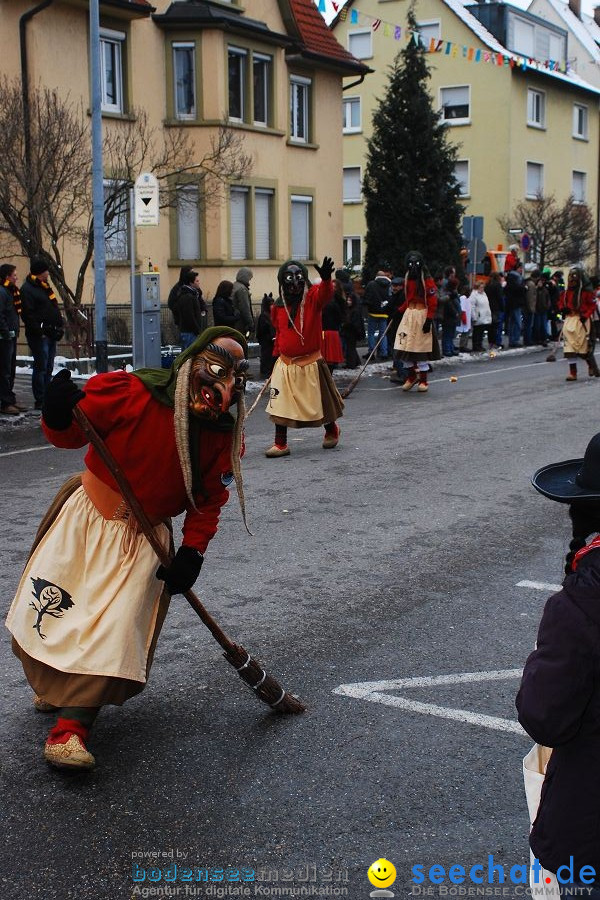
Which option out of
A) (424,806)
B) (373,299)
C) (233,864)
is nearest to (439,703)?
(424,806)

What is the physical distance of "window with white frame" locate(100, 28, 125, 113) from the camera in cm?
2131

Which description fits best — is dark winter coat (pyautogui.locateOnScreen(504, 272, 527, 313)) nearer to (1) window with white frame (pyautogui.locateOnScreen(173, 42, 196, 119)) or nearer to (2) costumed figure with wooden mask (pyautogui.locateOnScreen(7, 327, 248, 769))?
(1) window with white frame (pyautogui.locateOnScreen(173, 42, 196, 119))

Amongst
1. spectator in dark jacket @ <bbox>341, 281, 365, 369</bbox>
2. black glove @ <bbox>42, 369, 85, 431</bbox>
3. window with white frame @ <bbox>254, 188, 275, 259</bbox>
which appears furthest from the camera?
window with white frame @ <bbox>254, 188, 275, 259</bbox>

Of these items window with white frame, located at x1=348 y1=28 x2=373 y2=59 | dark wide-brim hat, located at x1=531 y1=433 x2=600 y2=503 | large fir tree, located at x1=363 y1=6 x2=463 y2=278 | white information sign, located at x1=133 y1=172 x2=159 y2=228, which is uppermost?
window with white frame, located at x1=348 y1=28 x2=373 y2=59

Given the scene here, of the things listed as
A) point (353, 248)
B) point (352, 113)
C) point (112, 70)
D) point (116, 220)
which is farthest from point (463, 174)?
point (116, 220)

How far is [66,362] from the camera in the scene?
17172mm

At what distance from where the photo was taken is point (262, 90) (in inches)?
974

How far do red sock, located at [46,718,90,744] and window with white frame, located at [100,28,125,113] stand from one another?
62.8 feet

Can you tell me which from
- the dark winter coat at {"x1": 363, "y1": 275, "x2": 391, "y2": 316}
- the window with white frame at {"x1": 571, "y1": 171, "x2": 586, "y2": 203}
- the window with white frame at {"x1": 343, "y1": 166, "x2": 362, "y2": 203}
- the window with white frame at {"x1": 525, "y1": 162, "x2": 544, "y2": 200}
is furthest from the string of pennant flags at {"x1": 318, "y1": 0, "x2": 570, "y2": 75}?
the dark winter coat at {"x1": 363, "y1": 275, "x2": 391, "y2": 316}

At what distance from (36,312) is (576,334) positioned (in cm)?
812

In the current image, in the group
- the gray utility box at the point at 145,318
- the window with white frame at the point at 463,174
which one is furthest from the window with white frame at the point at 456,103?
the gray utility box at the point at 145,318

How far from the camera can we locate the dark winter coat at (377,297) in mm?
19016

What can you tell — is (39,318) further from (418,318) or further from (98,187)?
(418,318)

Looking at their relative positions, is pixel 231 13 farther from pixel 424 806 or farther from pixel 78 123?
pixel 424 806
